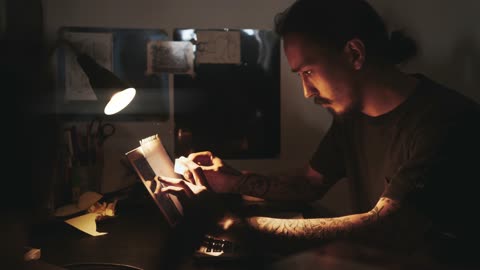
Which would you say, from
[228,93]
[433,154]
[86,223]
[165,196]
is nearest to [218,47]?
[228,93]

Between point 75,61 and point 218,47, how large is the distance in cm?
56

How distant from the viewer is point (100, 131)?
5.04 feet

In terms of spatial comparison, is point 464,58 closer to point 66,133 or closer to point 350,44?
point 350,44

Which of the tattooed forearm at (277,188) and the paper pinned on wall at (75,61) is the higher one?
the paper pinned on wall at (75,61)

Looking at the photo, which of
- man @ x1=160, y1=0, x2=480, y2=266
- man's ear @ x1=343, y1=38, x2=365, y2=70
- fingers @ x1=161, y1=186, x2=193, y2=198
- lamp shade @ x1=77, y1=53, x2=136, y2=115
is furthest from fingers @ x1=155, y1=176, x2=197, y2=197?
man's ear @ x1=343, y1=38, x2=365, y2=70

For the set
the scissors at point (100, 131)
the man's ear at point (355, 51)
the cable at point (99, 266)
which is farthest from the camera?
the scissors at point (100, 131)

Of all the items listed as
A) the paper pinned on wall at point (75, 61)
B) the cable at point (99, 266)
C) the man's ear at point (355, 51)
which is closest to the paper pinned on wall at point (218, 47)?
the paper pinned on wall at point (75, 61)

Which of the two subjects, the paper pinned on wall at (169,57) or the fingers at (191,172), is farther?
the paper pinned on wall at (169,57)

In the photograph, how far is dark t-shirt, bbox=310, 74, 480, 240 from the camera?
0.88 meters

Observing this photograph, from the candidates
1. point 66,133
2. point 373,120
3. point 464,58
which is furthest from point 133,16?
point 464,58

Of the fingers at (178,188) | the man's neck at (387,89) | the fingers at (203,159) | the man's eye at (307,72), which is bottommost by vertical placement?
the fingers at (203,159)

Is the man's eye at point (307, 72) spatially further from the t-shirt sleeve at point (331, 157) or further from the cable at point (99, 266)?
the cable at point (99, 266)

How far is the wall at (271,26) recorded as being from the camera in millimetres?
1447

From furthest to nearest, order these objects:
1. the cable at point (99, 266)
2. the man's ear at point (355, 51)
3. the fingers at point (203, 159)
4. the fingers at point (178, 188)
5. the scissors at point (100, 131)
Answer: the scissors at point (100, 131) → the fingers at point (203, 159) → the man's ear at point (355, 51) → the fingers at point (178, 188) → the cable at point (99, 266)
